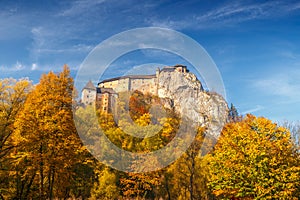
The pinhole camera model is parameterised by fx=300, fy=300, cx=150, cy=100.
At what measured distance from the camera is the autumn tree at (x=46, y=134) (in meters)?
16.8

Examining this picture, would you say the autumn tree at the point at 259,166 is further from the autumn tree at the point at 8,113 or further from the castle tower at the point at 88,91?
the autumn tree at the point at 8,113

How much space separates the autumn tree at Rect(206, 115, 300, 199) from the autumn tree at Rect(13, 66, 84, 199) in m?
10.3

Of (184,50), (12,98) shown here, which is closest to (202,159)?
(184,50)

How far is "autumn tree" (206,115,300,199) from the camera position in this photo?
17875mm

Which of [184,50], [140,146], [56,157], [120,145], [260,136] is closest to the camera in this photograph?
[56,157]

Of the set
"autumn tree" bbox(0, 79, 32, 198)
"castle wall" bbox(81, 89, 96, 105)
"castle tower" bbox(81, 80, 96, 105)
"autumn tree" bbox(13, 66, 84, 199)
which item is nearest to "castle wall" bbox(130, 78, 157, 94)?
"castle wall" bbox(81, 89, 96, 105)

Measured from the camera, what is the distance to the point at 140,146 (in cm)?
2806

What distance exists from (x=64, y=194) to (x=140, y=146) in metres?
7.81

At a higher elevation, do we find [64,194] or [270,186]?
[270,186]

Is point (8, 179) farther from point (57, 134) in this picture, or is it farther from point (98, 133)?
point (98, 133)

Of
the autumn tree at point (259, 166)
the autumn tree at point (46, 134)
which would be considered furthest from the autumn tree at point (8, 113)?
the autumn tree at point (259, 166)

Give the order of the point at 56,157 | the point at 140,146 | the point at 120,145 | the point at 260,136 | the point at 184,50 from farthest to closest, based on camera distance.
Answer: the point at 120,145, the point at 140,146, the point at 184,50, the point at 260,136, the point at 56,157

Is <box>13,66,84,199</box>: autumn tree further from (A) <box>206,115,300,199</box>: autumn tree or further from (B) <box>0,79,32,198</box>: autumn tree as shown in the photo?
(A) <box>206,115,300,199</box>: autumn tree

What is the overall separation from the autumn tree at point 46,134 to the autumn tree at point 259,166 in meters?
10.3
